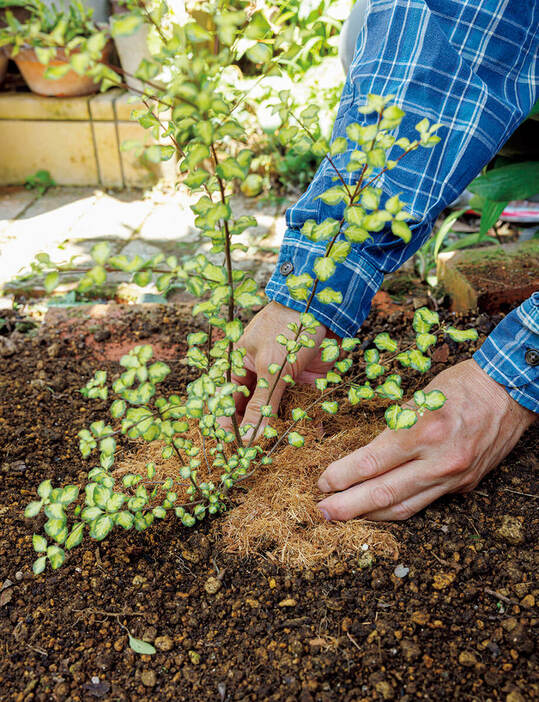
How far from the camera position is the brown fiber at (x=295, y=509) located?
4.53 ft

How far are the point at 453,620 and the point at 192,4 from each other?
404cm

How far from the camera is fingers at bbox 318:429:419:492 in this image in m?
1.38

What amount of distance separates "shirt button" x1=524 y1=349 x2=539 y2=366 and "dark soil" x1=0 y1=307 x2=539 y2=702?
0.32 m

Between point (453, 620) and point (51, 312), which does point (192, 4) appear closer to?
point (51, 312)

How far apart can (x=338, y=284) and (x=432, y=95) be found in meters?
0.52

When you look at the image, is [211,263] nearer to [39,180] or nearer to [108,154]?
[108,154]

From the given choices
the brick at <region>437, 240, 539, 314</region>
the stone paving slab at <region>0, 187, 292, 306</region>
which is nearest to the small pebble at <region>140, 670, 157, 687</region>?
the brick at <region>437, 240, 539, 314</region>

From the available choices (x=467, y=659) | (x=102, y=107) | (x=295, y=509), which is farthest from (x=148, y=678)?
(x=102, y=107)

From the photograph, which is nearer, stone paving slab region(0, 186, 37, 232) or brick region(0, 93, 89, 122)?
stone paving slab region(0, 186, 37, 232)

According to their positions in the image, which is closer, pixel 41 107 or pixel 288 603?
pixel 288 603

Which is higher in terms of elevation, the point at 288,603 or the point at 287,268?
the point at 287,268

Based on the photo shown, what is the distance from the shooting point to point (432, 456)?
138 cm

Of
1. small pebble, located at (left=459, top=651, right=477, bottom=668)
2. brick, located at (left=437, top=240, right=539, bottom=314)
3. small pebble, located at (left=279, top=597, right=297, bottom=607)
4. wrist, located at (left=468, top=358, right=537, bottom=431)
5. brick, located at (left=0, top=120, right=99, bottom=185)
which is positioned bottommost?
brick, located at (left=0, top=120, right=99, bottom=185)

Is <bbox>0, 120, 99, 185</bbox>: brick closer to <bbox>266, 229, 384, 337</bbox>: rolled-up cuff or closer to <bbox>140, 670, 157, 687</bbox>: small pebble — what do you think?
<bbox>266, 229, 384, 337</bbox>: rolled-up cuff
